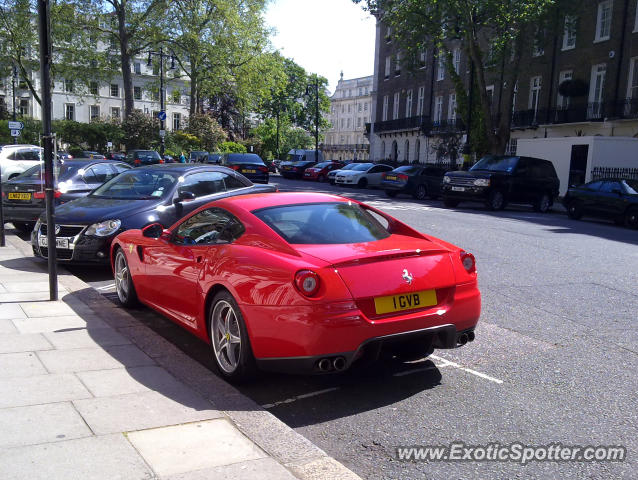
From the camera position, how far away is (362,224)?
519 centimetres

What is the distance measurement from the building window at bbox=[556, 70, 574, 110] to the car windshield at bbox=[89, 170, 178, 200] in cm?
A: 3070

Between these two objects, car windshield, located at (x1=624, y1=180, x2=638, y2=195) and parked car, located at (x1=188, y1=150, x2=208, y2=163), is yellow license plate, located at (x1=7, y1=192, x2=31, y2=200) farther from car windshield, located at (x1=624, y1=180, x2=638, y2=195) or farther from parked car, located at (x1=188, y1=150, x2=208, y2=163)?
parked car, located at (x1=188, y1=150, x2=208, y2=163)

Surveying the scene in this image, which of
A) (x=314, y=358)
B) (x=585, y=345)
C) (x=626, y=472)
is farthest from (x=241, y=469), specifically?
(x=585, y=345)

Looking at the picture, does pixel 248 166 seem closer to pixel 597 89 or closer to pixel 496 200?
pixel 496 200

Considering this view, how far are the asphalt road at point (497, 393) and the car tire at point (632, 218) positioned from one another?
40.4ft

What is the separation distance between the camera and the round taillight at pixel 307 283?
4059mm

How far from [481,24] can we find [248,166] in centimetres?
1431

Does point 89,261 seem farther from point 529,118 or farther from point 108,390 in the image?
point 529,118

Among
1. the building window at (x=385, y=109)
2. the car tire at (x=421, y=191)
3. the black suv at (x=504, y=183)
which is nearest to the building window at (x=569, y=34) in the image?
the car tire at (x=421, y=191)

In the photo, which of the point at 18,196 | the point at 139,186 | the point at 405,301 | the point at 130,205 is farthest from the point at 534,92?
the point at 405,301

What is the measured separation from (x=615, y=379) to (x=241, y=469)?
3.20m

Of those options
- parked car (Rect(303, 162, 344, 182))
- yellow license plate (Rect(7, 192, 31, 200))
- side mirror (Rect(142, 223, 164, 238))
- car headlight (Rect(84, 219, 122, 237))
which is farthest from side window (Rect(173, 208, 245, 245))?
parked car (Rect(303, 162, 344, 182))

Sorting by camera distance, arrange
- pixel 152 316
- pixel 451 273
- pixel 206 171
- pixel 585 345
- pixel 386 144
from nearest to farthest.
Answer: pixel 451 273, pixel 585 345, pixel 152 316, pixel 206 171, pixel 386 144

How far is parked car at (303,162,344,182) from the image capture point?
141ft
